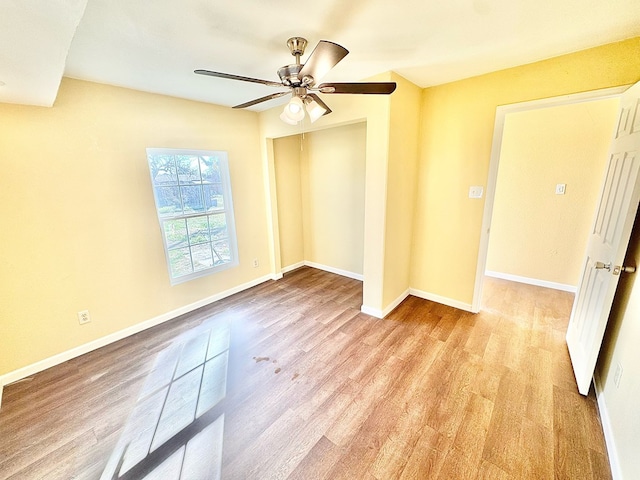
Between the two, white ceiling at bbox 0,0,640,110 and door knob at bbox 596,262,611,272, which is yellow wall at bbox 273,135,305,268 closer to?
white ceiling at bbox 0,0,640,110

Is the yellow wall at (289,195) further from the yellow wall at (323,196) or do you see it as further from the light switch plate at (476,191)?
the light switch plate at (476,191)

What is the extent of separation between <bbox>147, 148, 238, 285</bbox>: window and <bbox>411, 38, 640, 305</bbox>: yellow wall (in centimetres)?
235

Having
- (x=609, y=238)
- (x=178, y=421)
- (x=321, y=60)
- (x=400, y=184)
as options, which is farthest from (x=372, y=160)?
(x=178, y=421)

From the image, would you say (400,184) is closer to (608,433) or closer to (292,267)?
(608,433)

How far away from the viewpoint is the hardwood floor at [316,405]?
1.40 meters

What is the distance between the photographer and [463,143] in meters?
2.58

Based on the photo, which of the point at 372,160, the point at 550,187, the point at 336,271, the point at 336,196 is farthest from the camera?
the point at 336,271

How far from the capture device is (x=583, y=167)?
294 centimetres

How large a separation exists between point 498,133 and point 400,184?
0.95 m

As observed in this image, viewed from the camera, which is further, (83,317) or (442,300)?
(442,300)

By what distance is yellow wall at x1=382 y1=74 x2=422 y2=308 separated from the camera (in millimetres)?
2424

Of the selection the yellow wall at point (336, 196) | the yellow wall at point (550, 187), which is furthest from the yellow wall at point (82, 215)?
the yellow wall at point (550, 187)

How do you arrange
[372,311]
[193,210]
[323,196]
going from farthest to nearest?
[323,196], [193,210], [372,311]

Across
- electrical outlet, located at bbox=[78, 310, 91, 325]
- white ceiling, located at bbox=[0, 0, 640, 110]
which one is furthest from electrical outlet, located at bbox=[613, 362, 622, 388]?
electrical outlet, located at bbox=[78, 310, 91, 325]
